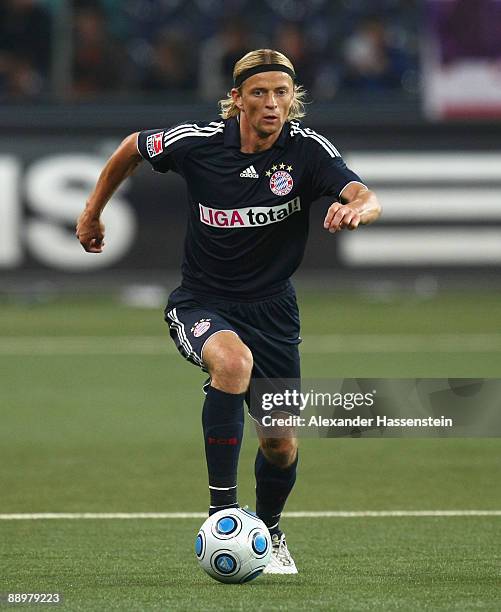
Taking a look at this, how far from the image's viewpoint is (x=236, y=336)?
19.2ft

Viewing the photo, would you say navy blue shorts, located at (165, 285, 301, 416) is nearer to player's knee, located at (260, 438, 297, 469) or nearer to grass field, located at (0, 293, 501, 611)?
player's knee, located at (260, 438, 297, 469)

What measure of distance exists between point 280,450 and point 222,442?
0.46 m

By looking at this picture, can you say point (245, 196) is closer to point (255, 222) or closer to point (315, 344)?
point (255, 222)

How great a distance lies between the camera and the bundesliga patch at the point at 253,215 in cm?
602

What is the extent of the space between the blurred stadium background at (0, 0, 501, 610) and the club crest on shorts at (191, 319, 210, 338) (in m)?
2.36

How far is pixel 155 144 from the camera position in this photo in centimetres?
626

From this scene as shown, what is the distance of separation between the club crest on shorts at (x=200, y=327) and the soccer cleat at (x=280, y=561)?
934mm

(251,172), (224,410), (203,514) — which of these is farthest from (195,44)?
(224,410)

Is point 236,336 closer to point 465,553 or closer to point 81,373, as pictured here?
point 465,553

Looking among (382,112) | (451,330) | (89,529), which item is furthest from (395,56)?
(89,529)

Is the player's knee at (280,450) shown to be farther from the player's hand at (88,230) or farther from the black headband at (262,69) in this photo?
the black headband at (262,69)

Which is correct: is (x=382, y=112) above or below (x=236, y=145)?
below

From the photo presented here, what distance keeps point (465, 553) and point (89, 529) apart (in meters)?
1.80

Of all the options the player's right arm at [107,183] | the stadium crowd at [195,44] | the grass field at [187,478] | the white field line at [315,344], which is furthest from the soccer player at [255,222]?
the stadium crowd at [195,44]
